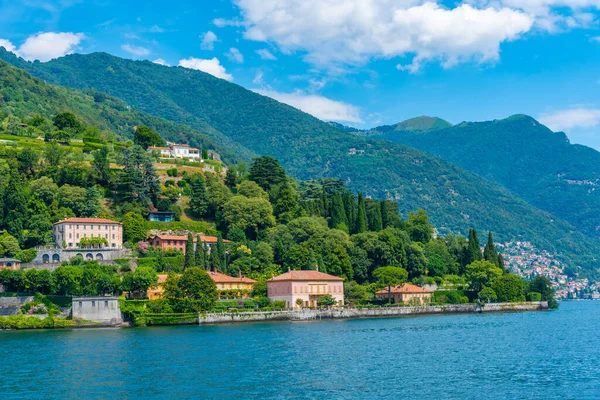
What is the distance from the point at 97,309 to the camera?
80312mm

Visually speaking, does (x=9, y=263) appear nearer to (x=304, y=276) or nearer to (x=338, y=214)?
(x=304, y=276)

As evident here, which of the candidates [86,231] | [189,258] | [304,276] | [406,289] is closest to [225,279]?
[189,258]

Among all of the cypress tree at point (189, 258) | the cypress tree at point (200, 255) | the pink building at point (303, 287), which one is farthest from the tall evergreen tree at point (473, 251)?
the cypress tree at point (189, 258)

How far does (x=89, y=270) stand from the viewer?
8338 cm

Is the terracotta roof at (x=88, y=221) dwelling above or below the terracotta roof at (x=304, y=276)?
above

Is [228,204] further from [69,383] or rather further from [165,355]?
[69,383]

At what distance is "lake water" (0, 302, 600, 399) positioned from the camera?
137ft

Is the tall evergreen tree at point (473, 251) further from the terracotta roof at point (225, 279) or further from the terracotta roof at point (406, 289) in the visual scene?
the terracotta roof at point (225, 279)

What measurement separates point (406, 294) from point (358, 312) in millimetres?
9711

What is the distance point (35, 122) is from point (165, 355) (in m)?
95.9

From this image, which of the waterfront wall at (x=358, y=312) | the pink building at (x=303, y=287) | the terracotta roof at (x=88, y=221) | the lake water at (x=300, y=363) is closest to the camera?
the lake water at (x=300, y=363)

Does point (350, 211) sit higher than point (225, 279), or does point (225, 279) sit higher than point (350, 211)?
point (350, 211)

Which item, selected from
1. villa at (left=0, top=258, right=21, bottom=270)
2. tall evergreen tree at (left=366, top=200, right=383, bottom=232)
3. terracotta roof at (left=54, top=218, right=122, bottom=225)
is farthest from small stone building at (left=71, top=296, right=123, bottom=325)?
tall evergreen tree at (left=366, top=200, right=383, bottom=232)

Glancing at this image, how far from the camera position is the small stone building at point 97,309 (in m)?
79.9
